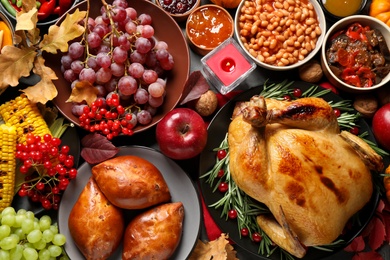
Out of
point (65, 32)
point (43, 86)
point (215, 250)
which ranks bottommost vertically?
point (215, 250)

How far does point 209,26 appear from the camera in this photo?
5.93 ft

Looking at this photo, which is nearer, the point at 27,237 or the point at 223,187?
the point at 27,237

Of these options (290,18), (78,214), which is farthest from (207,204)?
(290,18)

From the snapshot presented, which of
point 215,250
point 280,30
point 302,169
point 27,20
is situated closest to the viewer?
point 302,169

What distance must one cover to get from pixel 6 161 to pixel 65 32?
0.39m

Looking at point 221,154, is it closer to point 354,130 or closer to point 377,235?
point 354,130

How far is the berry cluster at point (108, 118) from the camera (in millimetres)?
1645

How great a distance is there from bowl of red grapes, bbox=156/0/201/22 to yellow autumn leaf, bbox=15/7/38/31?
0.40 m

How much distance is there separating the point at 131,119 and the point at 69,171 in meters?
0.23

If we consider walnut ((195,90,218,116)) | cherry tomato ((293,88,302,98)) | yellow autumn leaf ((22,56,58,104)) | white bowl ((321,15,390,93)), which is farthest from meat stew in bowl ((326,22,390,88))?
yellow autumn leaf ((22,56,58,104))

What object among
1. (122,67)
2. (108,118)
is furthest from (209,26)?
(108,118)

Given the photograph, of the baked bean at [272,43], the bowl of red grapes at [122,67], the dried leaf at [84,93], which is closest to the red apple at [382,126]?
the baked bean at [272,43]

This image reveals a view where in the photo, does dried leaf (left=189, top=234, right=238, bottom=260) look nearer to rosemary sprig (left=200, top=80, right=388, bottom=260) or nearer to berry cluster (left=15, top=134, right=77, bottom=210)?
rosemary sprig (left=200, top=80, right=388, bottom=260)

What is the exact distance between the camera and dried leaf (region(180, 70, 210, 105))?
1725 millimetres
